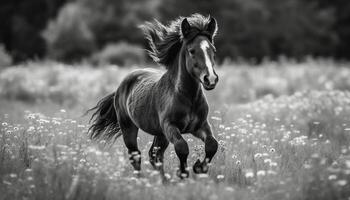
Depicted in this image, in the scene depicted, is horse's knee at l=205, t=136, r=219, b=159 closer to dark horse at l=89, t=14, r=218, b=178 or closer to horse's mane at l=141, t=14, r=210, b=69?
dark horse at l=89, t=14, r=218, b=178

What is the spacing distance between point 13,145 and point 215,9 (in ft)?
134

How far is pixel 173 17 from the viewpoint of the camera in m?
45.9

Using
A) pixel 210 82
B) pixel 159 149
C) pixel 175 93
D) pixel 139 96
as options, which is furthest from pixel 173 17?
pixel 210 82

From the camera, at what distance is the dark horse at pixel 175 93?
247 inches

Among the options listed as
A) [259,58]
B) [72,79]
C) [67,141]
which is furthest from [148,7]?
[67,141]

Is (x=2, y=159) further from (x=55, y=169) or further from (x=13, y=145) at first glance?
(x=55, y=169)

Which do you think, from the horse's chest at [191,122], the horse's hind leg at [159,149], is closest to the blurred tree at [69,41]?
the horse's hind leg at [159,149]

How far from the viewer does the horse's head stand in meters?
5.96

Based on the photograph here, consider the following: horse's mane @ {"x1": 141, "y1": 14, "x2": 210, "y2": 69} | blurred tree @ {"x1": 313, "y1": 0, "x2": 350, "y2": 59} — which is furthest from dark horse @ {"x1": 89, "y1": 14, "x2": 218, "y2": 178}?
blurred tree @ {"x1": 313, "y1": 0, "x2": 350, "y2": 59}

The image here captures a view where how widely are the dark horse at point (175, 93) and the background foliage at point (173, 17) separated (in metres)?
25.2

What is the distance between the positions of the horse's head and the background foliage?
86.9 ft

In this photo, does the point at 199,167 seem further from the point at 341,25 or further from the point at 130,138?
the point at 341,25

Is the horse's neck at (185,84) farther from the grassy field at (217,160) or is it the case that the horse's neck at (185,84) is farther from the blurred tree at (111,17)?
the blurred tree at (111,17)

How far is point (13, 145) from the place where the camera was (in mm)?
7016
